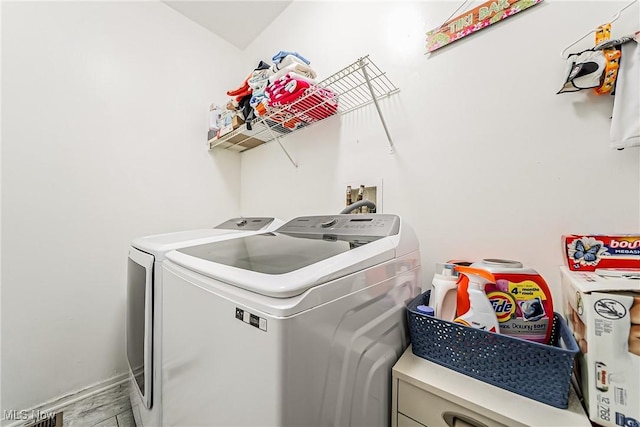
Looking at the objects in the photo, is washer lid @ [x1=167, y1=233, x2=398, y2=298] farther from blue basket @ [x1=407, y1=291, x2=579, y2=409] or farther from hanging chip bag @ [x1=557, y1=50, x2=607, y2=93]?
hanging chip bag @ [x1=557, y1=50, x2=607, y2=93]

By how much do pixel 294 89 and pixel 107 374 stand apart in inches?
88.5

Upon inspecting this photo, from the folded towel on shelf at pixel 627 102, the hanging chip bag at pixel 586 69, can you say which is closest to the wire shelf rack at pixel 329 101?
the hanging chip bag at pixel 586 69

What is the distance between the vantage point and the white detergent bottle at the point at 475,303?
719 millimetres

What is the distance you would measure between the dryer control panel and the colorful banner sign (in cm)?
90

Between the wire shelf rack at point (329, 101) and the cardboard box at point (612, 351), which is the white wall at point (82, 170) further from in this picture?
the cardboard box at point (612, 351)

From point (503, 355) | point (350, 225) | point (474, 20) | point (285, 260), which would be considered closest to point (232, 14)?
point (474, 20)

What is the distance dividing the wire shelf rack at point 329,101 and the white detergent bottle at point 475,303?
32.4 inches

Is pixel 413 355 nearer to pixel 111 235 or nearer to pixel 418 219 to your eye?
pixel 418 219

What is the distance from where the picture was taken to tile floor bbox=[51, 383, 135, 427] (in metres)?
1.40

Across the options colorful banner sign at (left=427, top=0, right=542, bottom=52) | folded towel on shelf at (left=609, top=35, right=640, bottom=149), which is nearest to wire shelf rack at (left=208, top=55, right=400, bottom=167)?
colorful banner sign at (left=427, top=0, right=542, bottom=52)

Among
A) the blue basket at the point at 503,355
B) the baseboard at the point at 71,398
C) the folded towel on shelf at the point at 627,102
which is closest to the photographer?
the blue basket at the point at 503,355

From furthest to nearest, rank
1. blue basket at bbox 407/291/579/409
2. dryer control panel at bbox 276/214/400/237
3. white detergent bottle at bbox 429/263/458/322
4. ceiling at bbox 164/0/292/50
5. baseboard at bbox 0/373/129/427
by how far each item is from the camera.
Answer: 1. ceiling at bbox 164/0/292/50
2. baseboard at bbox 0/373/129/427
3. dryer control panel at bbox 276/214/400/237
4. white detergent bottle at bbox 429/263/458/322
5. blue basket at bbox 407/291/579/409

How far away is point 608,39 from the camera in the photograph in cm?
78

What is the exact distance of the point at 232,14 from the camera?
2.10 metres
